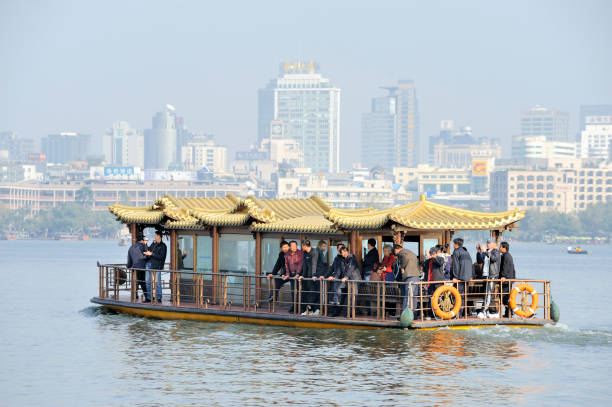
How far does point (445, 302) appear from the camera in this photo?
98.4ft

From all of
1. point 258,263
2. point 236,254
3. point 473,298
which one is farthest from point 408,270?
point 236,254

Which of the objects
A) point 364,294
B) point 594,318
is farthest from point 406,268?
point 594,318

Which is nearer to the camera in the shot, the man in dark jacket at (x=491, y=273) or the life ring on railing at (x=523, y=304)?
the man in dark jacket at (x=491, y=273)

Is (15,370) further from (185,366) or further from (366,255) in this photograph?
(366,255)

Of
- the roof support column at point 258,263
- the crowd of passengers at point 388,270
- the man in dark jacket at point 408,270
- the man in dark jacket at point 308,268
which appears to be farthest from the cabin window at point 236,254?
the man in dark jacket at point 408,270

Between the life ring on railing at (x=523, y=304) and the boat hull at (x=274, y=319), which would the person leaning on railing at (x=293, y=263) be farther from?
the life ring on railing at (x=523, y=304)

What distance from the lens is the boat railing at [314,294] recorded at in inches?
1186

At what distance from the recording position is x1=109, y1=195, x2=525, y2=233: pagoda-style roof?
3073cm

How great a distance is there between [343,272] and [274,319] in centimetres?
236

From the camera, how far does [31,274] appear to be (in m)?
84.5

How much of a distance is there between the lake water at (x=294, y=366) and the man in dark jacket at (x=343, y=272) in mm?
1177

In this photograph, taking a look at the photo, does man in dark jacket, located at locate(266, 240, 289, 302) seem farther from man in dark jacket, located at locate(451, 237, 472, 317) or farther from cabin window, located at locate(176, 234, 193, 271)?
Result: man in dark jacket, located at locate(451, 237, 472, 317)

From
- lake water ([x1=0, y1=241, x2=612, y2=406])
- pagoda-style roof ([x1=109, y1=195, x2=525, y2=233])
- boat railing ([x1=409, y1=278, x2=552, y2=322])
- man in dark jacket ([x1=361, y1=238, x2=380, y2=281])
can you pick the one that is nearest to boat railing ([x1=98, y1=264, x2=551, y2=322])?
boat railing ([x1=409, y1=278, x2=552, y2=322])

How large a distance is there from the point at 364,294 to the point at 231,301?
17.3 feet
